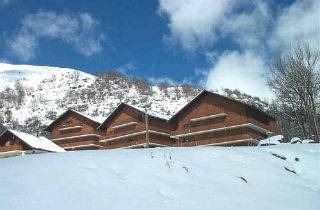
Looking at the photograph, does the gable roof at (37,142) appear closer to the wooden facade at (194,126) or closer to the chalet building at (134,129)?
the wooden facade at (194,126)

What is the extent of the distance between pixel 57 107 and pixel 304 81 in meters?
149

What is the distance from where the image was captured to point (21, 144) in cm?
6350

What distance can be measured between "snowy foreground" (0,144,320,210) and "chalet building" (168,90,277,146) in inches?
1131

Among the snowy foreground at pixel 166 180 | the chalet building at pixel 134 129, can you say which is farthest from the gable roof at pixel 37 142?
the snowy foreground at pixel 166 180

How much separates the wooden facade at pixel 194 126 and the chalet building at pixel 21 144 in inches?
236

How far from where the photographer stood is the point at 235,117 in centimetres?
5125

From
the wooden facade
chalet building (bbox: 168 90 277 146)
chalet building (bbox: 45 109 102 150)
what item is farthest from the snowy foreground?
chalet building (bbox: 45 109 102 150)

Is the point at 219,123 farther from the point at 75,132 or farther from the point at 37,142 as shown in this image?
the point at 37,142

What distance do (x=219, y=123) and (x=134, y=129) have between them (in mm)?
12499

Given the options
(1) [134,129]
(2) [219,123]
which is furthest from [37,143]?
(2) [219,123]

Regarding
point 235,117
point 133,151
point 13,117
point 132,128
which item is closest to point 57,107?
point 13,117

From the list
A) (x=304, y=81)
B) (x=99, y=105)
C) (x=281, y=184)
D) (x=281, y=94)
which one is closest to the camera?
(x=281, y=184)

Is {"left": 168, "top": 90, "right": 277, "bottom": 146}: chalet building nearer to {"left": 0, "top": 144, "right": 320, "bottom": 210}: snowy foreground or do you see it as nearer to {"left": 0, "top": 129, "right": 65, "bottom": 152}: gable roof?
{"left": 0, "top": 129, "right": 65, "bottom": 152}: gable roof

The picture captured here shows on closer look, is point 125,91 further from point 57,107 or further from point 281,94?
point 281,94
